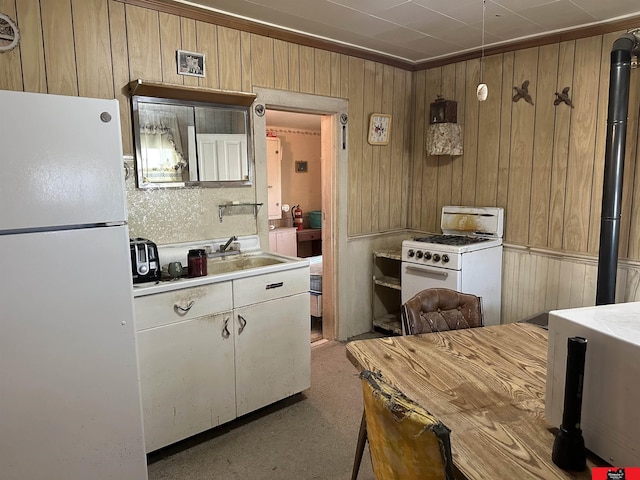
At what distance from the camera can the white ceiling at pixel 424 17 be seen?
2609 mm

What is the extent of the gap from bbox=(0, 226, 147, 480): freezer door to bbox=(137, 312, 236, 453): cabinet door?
0.22 metres

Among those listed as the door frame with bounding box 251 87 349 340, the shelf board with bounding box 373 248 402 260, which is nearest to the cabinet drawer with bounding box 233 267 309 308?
the door frame with bounding box 251 87 349 340

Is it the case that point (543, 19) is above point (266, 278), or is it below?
above

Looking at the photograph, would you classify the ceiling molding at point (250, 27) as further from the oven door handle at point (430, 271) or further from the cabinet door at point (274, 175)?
the cabinet door at point (274, 175)

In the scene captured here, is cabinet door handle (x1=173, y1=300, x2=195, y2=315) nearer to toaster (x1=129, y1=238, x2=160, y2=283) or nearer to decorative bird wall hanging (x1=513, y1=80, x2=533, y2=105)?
toaster (x1=129, y1=238, x2=160, y2=283)

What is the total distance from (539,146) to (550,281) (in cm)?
104

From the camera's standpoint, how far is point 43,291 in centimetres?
168

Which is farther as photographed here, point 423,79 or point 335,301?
point 423,79

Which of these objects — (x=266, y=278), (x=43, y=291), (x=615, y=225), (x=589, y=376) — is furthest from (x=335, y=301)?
(x=589, y=376)

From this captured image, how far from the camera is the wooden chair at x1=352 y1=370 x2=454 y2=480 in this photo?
94 cm

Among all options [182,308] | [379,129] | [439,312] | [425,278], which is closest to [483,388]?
[439,312]

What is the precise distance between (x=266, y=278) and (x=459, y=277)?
151cm

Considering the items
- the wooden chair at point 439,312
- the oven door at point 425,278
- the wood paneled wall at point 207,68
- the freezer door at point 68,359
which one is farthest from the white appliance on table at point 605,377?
the wood paneled wall at point 207,68

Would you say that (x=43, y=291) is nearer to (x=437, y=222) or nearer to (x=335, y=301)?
(x=335, y=301)
